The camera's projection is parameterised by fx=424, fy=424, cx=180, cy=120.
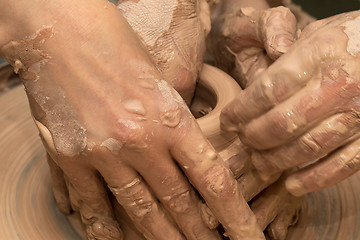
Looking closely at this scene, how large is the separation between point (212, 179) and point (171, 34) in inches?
19.8

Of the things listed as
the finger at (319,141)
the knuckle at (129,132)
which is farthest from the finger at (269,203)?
the knuckle at (129,132)

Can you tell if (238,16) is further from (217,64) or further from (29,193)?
(29,193)

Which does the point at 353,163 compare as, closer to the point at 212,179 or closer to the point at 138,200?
the point at 212,179

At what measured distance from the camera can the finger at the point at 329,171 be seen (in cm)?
96

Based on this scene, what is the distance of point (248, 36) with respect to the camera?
144cm

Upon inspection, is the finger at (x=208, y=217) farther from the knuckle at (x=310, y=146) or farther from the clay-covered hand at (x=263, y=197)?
the knuckle at (x=310, y=146)

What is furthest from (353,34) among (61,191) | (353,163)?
(61,191)

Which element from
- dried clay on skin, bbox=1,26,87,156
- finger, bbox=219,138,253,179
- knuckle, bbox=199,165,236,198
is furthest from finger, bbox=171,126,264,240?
dried clay on skin, bbox=1,26,87,156

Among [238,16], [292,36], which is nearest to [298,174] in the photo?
[292,36]

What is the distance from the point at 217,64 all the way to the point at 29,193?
0.88 m

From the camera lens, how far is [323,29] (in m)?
0.96

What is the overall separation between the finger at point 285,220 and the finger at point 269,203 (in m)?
0.02

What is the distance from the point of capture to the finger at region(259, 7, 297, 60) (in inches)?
46.1

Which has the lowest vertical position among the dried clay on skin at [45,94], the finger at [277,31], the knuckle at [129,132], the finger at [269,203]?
the finger at [269,203]
